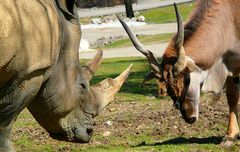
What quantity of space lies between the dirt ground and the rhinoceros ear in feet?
17.7

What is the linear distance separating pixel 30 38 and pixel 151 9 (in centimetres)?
4883

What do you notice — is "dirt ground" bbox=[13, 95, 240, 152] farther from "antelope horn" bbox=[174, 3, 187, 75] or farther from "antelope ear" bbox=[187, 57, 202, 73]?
"antelope horn" bbox=[174, 3, 187, 75]

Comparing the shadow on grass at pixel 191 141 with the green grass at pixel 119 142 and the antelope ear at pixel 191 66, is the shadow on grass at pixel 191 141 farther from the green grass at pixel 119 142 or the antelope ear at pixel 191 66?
the antelope ear at pixel 191 66

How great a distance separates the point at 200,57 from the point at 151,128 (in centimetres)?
211

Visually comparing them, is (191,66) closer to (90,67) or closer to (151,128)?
(151,128)

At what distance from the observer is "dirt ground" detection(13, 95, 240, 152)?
9.36m

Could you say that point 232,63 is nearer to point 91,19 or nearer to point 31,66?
point 31,66

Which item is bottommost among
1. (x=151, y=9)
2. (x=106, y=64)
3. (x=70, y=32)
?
(x=151, y=9)

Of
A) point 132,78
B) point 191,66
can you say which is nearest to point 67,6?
point 191,66

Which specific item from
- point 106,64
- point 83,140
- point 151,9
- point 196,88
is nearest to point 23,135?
point 196,88

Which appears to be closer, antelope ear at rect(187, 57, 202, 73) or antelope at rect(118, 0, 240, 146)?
antelope at rect(118, 0, 240, 146)

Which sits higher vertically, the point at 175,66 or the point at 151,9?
the point at 175,66

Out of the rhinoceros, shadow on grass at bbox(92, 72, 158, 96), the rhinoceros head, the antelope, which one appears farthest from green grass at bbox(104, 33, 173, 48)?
the rhinoceros

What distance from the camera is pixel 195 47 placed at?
848cm
